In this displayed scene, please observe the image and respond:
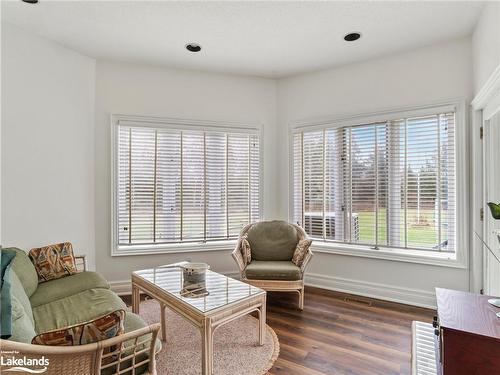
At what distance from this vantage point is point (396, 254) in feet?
10.6

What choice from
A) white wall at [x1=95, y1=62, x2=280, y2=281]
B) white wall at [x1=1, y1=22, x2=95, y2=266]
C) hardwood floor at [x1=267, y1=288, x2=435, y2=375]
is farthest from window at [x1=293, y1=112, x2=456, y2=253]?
white wall at [x1=1, y1=22, x2=95, y2=266]

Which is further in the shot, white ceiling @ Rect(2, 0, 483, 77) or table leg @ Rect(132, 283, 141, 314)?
table leg @ Rect(132, 283, 141, 314)

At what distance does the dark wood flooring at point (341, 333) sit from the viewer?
2.06m

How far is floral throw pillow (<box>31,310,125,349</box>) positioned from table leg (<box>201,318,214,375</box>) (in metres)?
0.64

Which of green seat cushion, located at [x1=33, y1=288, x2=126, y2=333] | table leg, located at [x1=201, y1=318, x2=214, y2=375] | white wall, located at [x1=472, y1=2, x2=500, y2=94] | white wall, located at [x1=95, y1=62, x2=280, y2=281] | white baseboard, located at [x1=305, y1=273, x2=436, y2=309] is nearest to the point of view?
table leg, located at [x1=201, y1=318, x2=214, y2=375]

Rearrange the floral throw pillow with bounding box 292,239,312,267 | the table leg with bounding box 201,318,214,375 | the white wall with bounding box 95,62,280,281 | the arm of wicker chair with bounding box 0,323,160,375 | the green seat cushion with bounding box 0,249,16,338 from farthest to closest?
the white wall with bounding box 95,62,280,281 → the floral throw pillow with bounding box 292,239,312,267 → the table leg with bounding box 201,318,214,375 → the green seat cushion with bounding box 0,249,16,338 → the arm of wicker chair with bounding box 0,323,160,375

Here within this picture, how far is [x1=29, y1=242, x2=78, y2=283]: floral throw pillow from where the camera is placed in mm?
2582

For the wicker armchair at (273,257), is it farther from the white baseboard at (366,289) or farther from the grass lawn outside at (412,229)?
the grass lawn outside at (412,229)

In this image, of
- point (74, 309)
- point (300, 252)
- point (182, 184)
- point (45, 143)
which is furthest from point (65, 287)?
point (300, 252)

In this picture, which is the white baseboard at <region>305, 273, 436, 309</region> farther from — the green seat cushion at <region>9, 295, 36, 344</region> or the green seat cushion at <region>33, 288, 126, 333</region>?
the green seat cushion at <region>9, 295, 36, 344</region>

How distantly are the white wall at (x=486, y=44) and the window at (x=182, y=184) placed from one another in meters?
2.54

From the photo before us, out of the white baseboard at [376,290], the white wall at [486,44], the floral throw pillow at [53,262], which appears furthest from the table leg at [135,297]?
the white wall at [486,44]

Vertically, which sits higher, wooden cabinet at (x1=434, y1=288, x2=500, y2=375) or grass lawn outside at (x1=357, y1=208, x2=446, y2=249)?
grass lawn outside at (x1=357, y1=208, x2=446, y2=249)

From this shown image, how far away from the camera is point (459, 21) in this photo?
2650 millimetres
